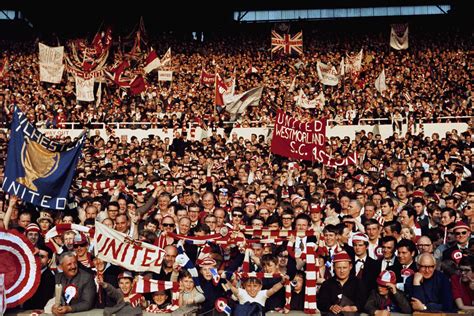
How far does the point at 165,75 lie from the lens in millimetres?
29141

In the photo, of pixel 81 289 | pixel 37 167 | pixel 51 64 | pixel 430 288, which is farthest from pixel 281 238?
pixel 51 64

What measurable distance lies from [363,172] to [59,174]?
6.03 metres

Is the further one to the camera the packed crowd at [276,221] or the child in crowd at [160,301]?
the child in crowd at [160,301]

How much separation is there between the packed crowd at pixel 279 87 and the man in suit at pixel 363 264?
15.1 meters

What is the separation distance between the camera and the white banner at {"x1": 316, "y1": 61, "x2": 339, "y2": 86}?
27.6 meters

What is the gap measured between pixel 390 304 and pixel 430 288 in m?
0.42

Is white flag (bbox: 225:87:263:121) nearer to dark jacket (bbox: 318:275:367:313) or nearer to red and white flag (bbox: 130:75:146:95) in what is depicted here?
red and white flag (bbox: 130:75:146:95)

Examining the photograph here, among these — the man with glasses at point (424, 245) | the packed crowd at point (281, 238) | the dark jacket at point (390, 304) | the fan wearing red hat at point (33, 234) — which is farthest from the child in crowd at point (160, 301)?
the man with glasses at point (424, 245)

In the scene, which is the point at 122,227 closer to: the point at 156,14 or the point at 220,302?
the point at 220,302

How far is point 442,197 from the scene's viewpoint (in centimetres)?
1151

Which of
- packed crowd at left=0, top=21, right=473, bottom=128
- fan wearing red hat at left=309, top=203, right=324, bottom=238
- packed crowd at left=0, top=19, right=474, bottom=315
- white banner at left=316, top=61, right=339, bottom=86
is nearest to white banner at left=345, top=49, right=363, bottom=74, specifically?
packed crowd at left=0, top=21, right=473, bottom=128

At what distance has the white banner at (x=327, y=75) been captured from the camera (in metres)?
27.6

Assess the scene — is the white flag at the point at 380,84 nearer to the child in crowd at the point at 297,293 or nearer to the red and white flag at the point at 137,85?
the red and white flag at the point at 137,85

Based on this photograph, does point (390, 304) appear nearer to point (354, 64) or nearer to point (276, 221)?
point (276, 221)
